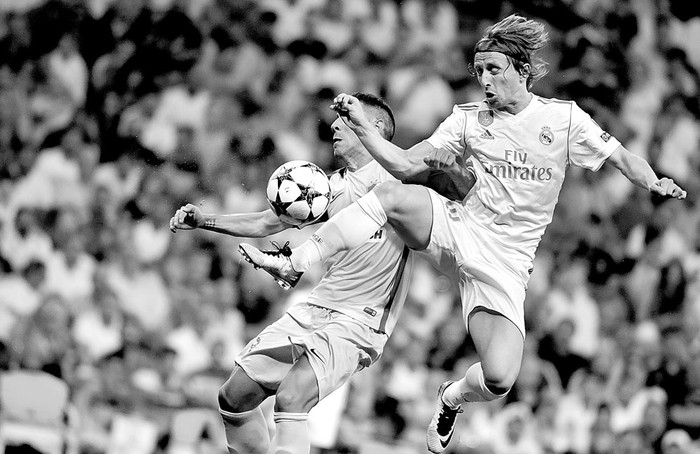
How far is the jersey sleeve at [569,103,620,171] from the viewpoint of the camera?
15.9ft

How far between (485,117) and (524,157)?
291 millimetres

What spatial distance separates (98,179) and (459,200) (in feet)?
16.8

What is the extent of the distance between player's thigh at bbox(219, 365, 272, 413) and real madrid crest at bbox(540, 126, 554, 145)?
183cm

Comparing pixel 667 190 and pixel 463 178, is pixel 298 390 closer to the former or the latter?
pixel 463 178

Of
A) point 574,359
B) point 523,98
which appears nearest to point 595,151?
point 523,98

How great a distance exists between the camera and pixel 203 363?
318 inches

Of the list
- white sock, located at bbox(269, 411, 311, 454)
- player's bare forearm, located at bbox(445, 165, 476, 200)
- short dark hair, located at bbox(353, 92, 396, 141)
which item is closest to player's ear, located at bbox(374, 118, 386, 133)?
short dark hair, located at bbox(353, 92, 396, 141)

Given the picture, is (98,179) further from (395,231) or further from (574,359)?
(395,231)

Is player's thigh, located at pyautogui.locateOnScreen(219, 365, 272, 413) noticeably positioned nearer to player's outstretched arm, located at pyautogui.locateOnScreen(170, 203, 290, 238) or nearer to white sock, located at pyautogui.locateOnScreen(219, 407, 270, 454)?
white sock, located at pyautogui.locateOnScreen(219, 407, 270, 454)

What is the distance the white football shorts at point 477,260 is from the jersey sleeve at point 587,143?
56 cm

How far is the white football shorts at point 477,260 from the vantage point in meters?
4.86

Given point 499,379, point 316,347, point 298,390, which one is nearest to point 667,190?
point 499,379

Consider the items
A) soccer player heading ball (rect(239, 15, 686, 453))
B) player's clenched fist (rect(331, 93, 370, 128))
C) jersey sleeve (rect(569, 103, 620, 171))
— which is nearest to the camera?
player's clenched fist (rect(331, 93, 370, 128))

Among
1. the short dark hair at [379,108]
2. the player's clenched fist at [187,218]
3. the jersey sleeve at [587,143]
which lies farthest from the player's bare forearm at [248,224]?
the jersey sleeve at [587,143]
